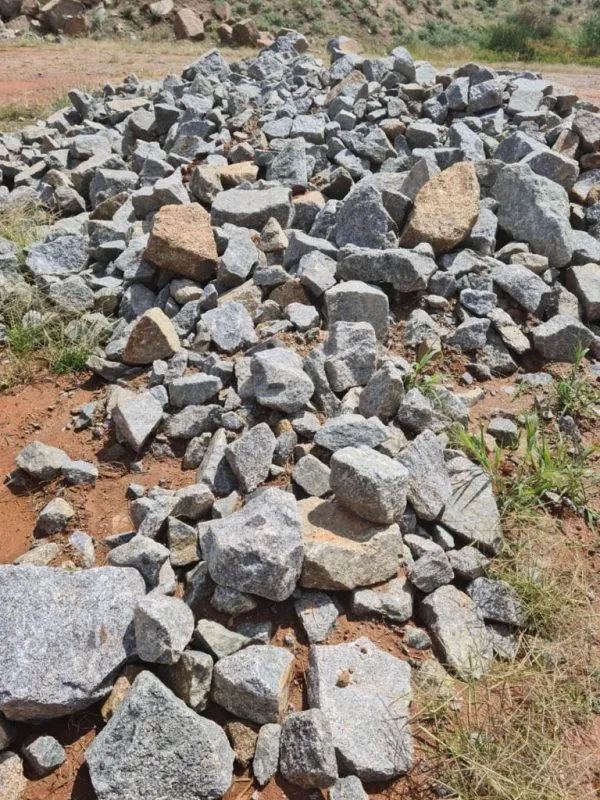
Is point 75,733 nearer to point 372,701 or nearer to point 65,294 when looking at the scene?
point 372,701

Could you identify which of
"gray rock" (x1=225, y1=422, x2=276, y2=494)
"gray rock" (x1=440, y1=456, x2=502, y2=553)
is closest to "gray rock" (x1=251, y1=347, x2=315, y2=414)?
"gray rock" (x1=225, y1=422, x2=276, y2=494)

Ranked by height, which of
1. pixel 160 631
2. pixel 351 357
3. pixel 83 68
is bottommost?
pixel 160 631

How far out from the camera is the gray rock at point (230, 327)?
4109 millimetres

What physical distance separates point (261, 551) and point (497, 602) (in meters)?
1.05

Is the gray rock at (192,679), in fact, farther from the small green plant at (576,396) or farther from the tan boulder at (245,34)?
the tan boulder at (245,34)

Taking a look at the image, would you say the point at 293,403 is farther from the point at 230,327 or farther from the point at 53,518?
the point at 53,518

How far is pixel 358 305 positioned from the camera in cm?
403

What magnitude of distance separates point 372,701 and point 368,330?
199cm

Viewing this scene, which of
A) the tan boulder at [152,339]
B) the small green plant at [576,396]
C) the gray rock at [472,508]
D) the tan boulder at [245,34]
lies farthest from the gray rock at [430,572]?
the tan boulder at [245,34]

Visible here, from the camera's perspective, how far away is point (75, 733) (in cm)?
240

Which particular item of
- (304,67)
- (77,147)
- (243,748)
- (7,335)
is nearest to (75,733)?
(243,748)

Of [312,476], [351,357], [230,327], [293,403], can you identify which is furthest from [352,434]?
[230,327]

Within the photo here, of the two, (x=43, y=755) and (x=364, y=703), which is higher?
(x=364, y=703)

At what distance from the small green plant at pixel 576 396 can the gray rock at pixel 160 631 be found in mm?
2427
